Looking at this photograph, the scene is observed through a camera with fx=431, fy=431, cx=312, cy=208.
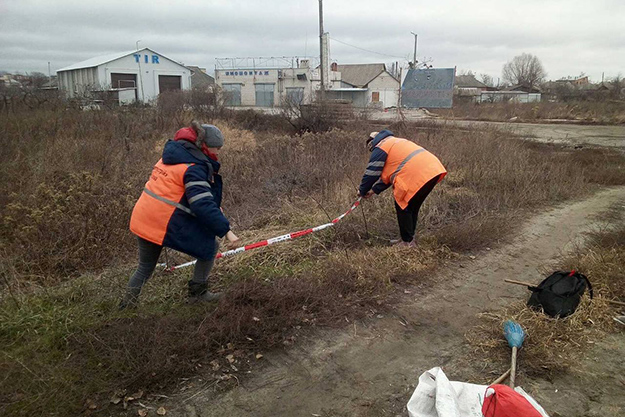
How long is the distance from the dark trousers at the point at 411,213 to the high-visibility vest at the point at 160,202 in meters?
2.76

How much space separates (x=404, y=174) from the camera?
5.00 m

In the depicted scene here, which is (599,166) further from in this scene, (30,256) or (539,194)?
(30,256)

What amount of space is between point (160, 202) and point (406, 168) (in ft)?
9.34

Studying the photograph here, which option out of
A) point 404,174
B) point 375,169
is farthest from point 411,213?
point 375,169

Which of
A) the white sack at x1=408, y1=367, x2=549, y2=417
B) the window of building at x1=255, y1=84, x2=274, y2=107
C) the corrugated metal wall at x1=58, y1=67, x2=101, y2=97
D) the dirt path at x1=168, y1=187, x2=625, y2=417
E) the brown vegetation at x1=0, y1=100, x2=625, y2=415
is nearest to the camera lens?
the white sack at x1=408, y1=367, x2=549, y2=417

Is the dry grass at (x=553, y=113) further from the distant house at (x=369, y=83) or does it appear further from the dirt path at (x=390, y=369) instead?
the dirt path at (x=390, y=369)

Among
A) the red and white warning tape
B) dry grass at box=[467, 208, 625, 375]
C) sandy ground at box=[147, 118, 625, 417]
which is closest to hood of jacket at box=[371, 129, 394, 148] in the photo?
the red and white warning tape

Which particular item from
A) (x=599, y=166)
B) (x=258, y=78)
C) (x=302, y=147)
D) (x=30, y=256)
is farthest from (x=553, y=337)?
(x=258, y=78)

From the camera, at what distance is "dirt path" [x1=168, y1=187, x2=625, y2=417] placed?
2.72 meters

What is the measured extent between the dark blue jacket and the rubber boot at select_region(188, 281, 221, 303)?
0.41m

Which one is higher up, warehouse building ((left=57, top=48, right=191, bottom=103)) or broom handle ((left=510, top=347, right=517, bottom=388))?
warehouse building ((left=57, top=48, right=191, bottom=103))

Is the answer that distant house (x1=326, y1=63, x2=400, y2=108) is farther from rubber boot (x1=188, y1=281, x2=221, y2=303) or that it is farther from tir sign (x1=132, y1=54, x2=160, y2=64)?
rubber boot (x1=188, y1=281, x2=221, y2=303)

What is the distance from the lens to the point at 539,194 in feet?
26.8

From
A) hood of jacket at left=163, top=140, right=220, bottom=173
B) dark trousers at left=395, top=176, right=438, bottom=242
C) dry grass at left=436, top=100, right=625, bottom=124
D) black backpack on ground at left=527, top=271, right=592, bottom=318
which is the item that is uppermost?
dry grass at left=436, top=100, right=625, bottom=124
